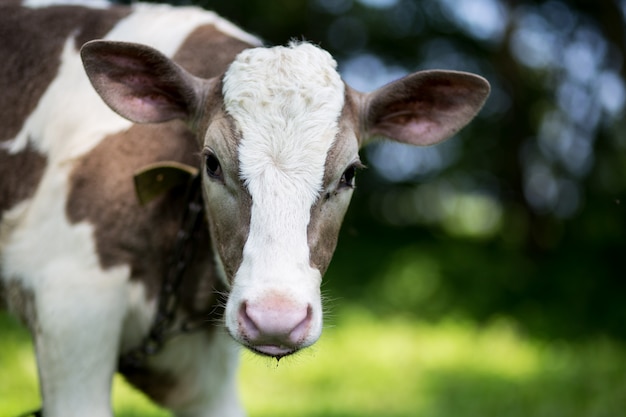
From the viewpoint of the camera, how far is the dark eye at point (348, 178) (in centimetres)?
309

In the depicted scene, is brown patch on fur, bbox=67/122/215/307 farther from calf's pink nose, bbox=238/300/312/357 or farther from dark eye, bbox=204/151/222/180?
calf's pink nose, bbox=238/300/312/357

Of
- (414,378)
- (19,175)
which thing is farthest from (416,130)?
(414,378)

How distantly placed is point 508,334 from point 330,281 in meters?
1.99

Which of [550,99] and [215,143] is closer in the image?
[215,143]

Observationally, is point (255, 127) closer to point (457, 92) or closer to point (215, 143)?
point (215, 143)

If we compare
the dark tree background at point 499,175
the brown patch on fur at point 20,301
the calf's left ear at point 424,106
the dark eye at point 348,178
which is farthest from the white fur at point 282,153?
the dark tree background at point 499,175

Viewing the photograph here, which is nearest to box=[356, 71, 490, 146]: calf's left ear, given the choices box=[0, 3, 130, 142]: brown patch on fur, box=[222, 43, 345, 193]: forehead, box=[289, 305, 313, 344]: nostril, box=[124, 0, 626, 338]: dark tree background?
box=[222, 43, 345, 193]: forehead

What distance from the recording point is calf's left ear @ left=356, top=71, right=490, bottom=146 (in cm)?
343

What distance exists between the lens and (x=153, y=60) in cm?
331

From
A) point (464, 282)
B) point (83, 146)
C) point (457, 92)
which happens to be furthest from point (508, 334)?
point (83, 146)

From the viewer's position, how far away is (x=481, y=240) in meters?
11.7

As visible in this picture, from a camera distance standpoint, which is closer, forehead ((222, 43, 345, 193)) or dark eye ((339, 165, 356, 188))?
forehead ((222, 43, 345, 193))

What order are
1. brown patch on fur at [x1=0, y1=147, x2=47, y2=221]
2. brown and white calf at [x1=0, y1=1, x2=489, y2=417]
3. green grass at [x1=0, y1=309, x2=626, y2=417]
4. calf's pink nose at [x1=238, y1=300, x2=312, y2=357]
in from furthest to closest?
green grass at [x1=0, y1=309, x2=626, y2=417] < brown patch on fur at [x1=0, y1=147, x2=47, y2=221] < brown and white calf at [x1=0, y1=1, x2=489, y2=417] < calf's pink nose at [x1=238, y1=300, x2=312, y2=357]

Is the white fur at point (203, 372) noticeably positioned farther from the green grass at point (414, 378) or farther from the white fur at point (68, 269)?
the green grass at point (414, 378)
